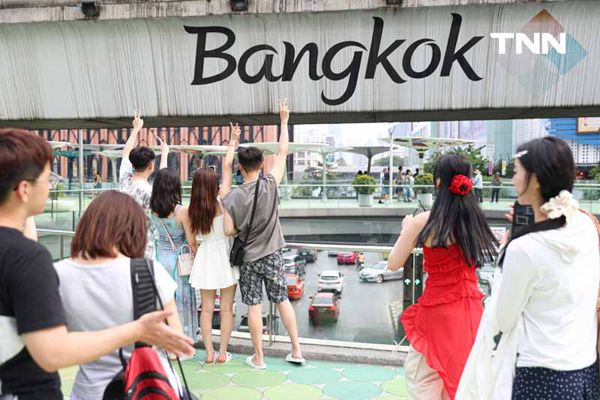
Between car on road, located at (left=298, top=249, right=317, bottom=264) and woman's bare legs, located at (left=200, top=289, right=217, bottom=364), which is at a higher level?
car on road, located at (left=298, top=249, right=317, bottom=264)

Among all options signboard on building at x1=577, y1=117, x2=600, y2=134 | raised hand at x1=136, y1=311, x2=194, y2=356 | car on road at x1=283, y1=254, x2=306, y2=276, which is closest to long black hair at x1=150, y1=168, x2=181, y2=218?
car on road at x1=283, y1=254, x2=306, y2=276

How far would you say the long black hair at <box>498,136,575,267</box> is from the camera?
1777 mm

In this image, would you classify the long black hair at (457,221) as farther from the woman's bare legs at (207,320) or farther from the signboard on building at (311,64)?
the woman's bare legs at (207,320)

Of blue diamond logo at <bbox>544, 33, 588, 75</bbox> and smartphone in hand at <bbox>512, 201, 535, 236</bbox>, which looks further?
blue diamond logo at <bbox>544, 33, 588, 75</bbox>

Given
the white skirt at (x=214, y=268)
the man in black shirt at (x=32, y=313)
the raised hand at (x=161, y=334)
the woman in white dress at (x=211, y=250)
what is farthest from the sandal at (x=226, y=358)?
the raised hand at (x=161, y=334)

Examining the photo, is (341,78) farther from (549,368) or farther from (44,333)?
(44,333)

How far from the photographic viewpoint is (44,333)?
134cm

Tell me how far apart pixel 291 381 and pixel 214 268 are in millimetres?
1034

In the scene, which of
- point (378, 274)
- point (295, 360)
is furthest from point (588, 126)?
point (295, 360)

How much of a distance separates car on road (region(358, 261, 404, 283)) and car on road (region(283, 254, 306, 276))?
0.50m

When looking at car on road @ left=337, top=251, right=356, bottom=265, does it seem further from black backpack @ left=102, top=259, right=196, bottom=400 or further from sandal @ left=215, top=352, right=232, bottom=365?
black backpack @ left=102, top=259, right=196, bottom=400

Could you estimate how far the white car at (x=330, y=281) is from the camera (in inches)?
174

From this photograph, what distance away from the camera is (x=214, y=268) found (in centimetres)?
394

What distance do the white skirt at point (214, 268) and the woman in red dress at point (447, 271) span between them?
169cm
